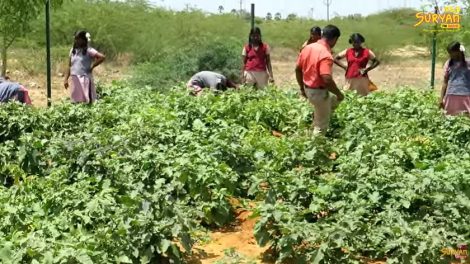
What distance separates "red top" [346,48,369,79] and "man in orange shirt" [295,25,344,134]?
95.4 inches

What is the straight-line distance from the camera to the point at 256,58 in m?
Result: 9.86

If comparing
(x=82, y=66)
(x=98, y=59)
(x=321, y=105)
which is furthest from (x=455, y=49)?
(x=82, y=66)

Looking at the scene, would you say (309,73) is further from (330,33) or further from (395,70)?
(395,70)

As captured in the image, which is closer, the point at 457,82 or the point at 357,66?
the point at 457,82

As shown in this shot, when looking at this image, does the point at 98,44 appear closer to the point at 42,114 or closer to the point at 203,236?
the point at 42,114

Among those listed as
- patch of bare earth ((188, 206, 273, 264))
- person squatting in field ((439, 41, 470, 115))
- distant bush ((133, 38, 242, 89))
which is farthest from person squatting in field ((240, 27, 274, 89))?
patch of bare earth ((188, 206, 273, 264))

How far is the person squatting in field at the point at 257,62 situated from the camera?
9836 millimetres

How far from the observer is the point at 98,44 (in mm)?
20875

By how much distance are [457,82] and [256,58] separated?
307 centimetres

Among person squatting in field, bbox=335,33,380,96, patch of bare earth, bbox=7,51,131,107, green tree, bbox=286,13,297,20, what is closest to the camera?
person squatting in field, bbox=335,33,380,96

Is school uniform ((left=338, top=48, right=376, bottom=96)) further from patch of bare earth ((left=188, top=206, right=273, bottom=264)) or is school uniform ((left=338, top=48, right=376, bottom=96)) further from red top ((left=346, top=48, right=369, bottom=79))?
patch of bare earth ((left=188, top=206, right=273, bottom=264))

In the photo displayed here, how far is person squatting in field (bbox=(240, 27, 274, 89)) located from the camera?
9.84 m

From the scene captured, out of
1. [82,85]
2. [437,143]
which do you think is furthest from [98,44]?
[437,143]

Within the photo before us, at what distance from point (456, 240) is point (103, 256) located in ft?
6.52
